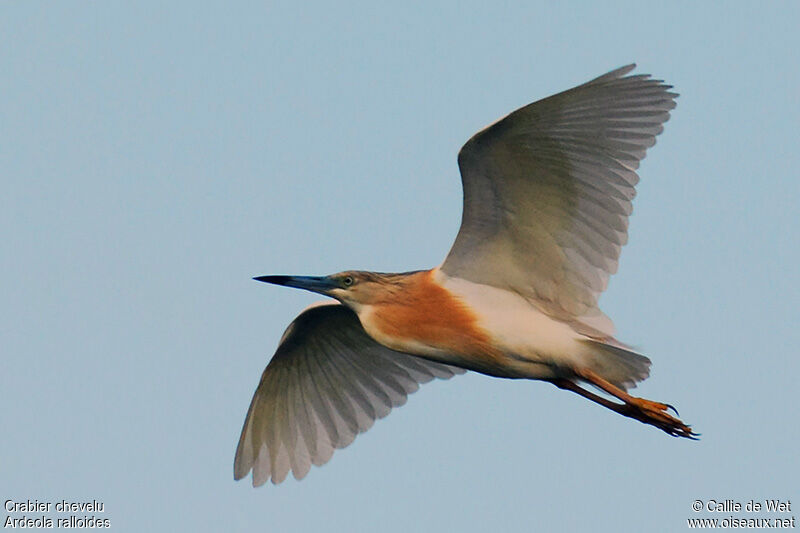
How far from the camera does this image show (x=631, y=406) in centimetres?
1002

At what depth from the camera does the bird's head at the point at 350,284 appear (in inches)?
401

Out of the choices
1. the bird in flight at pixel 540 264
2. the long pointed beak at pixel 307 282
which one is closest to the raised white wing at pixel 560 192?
the bird in flight at pixel 540 264

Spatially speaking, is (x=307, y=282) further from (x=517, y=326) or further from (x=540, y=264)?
(x=540, y=264)

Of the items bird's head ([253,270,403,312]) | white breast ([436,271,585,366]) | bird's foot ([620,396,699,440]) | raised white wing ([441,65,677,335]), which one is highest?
raised white wing ([441,65,677,335])

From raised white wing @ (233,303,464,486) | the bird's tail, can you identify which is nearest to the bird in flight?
the bird's tail

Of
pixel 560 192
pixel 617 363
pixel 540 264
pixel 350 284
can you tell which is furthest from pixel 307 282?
pixel 617 363

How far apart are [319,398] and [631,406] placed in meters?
3.11

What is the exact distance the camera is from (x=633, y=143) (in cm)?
977

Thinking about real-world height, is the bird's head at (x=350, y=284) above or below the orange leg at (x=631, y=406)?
above

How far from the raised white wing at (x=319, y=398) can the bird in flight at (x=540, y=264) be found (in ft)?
5.16

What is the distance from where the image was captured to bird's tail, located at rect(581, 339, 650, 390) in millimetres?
9844

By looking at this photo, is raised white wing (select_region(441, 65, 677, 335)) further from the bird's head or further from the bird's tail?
the bird's head

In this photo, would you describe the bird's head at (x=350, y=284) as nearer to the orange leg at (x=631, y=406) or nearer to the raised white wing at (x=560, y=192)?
the raised white wing at (x=560, y=192)

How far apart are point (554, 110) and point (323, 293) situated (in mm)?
2296
